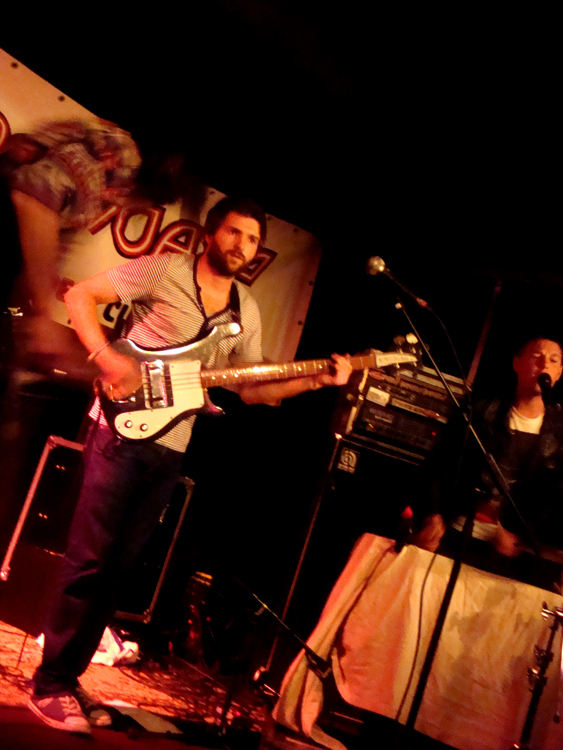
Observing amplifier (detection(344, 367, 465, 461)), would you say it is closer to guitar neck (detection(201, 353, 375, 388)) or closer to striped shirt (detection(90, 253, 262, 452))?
guitar neck (detection(201, 353, 375, 388))

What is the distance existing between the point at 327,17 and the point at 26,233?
74.5 inches

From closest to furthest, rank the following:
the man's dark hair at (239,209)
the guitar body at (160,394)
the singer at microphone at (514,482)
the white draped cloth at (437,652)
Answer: the guitar body at (160,394) < the white draped cloth at (437,652) < the man's dark hair at (239,209) < the singer at microphone at (514,482)

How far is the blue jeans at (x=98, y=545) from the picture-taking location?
2133 mm

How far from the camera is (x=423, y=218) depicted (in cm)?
381

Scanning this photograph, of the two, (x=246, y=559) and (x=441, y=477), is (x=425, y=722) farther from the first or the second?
(x=246, y=559)

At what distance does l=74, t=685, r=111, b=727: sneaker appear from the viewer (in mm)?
2223

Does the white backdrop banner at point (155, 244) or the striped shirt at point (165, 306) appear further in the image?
the white backdrop banner at point (155, 244)

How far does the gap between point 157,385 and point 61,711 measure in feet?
3.69

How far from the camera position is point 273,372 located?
264 cm

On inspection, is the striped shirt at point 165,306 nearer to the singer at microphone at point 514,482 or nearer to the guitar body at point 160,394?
the guitar body at point 160,394

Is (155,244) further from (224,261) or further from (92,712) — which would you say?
(92,712)

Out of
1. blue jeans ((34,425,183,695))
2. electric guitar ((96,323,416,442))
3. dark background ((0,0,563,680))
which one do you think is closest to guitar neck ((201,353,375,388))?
electric guitar ((96,323,416,442))

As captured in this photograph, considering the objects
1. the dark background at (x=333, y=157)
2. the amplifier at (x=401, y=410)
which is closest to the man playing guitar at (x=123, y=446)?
the amplifier at (x=401, y=410)

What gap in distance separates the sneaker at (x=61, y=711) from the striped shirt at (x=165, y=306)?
0.91m
